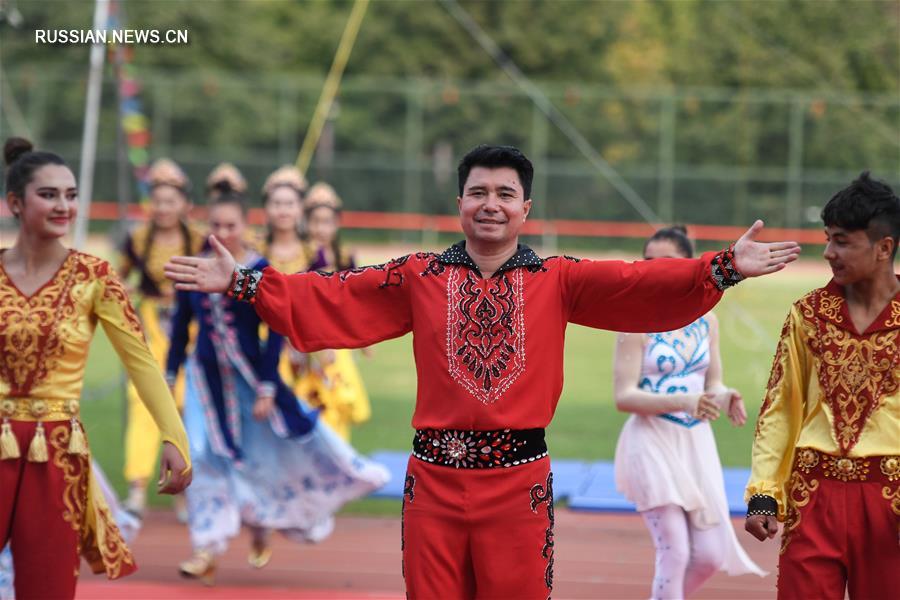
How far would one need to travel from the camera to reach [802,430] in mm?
4328

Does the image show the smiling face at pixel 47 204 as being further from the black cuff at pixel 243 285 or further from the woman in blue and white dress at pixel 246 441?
the woman in blue and white dress at pixel 246 441

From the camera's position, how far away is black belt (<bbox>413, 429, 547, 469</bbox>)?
412 centimetres

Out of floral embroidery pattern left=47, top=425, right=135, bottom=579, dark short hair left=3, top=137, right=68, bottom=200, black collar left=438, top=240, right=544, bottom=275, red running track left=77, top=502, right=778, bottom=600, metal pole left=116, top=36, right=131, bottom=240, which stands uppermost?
metal pole left=116, top=36, right=131, bottom=240

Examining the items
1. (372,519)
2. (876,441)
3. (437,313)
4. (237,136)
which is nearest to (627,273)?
(437,313)

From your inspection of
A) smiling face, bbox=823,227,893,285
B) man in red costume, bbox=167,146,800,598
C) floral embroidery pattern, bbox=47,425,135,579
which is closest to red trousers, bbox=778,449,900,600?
smiling face, bbox=823,227,893,285

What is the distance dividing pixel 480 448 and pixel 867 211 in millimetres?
1377

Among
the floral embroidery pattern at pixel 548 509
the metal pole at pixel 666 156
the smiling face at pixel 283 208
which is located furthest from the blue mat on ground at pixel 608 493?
the metal pole at pixel 666 156

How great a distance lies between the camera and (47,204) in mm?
4746

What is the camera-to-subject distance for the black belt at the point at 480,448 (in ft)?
13.5

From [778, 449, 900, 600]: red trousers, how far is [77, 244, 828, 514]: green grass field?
4782 millimetres

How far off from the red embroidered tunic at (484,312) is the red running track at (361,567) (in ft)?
→ 8.08

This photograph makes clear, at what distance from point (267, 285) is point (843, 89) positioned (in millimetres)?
25190

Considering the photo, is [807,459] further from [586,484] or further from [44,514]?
[586,484]

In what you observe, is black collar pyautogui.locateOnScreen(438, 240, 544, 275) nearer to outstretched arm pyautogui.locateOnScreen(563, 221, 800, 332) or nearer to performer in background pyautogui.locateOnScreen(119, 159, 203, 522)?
outstretched arm pyautogui.locateOnScreen(563, 221, 800, 332)
